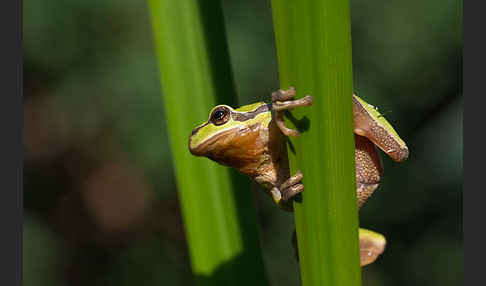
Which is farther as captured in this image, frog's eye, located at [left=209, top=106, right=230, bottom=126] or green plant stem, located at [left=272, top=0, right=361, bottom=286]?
frog's eye, located at [left=209, top=106, right=230, bottom=126]

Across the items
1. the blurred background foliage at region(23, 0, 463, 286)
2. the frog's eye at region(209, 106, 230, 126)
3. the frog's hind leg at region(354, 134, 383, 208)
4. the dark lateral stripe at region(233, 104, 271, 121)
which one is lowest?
the blurred background foliage at region(23, 0, 463, 286)

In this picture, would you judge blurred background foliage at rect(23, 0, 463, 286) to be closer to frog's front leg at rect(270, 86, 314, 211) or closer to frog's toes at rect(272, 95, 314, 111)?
frog's front leg at rect(270, 86, 314, 211)

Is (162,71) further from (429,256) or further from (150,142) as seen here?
(429,256)

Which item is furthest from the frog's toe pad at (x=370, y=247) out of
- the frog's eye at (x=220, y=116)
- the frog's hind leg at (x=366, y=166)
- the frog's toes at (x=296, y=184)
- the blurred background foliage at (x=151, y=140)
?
the blurred background foliage at (x=151, y=140)

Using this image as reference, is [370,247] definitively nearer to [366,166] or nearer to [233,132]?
[366,166]

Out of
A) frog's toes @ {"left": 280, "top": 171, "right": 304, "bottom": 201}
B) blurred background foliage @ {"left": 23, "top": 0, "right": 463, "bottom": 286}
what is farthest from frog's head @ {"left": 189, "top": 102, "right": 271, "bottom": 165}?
blurred background foliage @ {"left": 23, "top": 0, "right": 463, "bottom": 286}

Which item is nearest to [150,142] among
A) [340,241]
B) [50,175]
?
[50,175]

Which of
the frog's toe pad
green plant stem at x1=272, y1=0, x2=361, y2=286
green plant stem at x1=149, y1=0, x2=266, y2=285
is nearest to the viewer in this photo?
green plant stem at x1=272, y1=0, x2=361, y2=286
